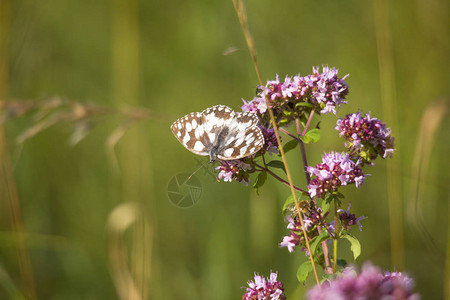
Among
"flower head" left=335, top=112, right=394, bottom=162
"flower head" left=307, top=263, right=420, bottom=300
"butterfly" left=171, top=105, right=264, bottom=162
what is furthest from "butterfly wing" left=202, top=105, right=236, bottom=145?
"flower head" left=307, top=263, right=420, bottom=300

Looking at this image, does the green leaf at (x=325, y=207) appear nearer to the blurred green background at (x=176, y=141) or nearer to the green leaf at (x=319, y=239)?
the green leaf at (x=319, y=239)

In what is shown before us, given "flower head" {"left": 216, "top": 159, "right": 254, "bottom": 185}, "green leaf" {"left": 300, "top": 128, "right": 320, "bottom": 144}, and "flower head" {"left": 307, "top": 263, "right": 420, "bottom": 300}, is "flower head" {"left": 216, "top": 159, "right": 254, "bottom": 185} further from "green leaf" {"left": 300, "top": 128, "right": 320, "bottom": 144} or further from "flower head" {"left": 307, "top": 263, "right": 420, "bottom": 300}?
"flower head" {"left": 307, "top": 263, "right": 420, "bottom": 300}

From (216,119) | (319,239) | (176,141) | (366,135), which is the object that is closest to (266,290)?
Result: (319,239)

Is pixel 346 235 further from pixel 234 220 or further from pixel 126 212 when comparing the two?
pixel 234 220

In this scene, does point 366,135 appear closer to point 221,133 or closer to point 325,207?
point 325,207

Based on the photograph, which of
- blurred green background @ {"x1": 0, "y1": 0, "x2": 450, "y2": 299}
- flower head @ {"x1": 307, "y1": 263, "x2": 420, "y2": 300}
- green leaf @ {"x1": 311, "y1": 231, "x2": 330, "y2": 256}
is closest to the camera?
flower head @ {"x1": 307, "y1": 263, "x2": 420, "y2": 300}

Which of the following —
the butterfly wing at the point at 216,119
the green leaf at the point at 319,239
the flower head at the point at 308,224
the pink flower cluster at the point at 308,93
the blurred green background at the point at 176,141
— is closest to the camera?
the green leaf at the point at 319,239

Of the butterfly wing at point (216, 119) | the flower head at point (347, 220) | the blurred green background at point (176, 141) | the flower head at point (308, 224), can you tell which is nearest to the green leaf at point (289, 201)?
the flower head at point (308, 224)
